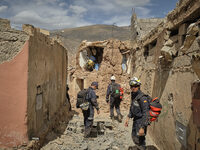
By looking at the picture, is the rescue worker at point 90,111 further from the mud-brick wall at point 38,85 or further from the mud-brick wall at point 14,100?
the mud-brick wall at point 14,100

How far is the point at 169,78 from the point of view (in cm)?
412

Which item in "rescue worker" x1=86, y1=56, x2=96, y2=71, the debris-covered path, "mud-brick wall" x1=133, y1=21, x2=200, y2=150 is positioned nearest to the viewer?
"mud-brick wall" x1=133, y1=21, x2=200, y2=150

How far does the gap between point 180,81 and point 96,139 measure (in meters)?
2.84

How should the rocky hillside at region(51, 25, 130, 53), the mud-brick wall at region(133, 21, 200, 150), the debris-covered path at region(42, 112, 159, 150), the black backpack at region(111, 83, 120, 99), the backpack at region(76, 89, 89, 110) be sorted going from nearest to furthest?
the mud-brick wall at region(133, 21, 200, 150) → the debris-covered path at region(42, 112, 159, 150) → the backpack at region(76, 89, 89, 110) → the black backpack at region(111, 83, 120, 99) → the rocky hillside at region(51, 25, 130, 53)

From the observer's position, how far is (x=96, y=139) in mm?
4906

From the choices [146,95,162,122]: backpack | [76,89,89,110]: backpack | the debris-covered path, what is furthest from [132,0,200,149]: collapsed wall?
[76,89,89,110]: backpack

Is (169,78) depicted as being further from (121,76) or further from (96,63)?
(96,63)

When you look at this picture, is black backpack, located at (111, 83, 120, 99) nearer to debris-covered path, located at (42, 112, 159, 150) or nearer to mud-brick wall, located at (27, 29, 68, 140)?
debris-covered path, located at (42, 112, 159, 150)

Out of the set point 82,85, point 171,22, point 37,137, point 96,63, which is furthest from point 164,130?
point 96,63

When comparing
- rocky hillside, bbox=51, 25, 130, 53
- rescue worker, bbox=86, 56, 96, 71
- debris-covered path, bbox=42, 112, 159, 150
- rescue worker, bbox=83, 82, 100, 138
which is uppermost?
rocky hillside, bbox=51, 25, 130, 53

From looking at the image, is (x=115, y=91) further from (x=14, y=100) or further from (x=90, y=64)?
(x=90, y=64)

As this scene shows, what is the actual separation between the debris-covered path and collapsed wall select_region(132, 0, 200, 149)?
96cm

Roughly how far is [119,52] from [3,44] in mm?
8377

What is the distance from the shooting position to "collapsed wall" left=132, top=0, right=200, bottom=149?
8.77 ft
